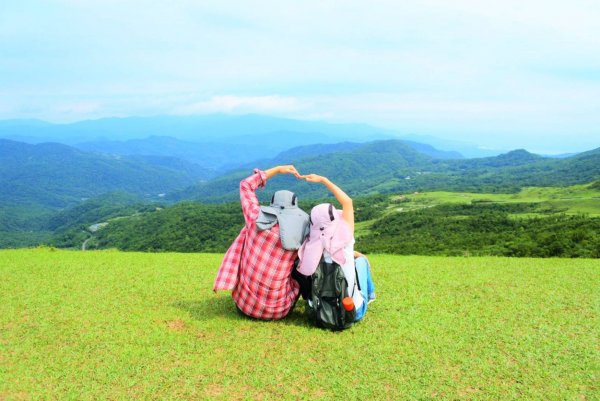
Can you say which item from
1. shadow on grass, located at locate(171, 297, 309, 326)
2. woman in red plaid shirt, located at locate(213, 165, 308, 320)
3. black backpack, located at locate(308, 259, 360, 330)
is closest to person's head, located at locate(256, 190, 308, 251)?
woman in red plaid shirt, located at locate(213, 165, 308, 320)

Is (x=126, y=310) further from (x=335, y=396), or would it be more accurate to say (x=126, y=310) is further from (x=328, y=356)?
(x=335, y=396)

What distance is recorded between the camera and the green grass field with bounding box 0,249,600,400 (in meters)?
5.37

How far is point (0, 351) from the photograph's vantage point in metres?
6.32

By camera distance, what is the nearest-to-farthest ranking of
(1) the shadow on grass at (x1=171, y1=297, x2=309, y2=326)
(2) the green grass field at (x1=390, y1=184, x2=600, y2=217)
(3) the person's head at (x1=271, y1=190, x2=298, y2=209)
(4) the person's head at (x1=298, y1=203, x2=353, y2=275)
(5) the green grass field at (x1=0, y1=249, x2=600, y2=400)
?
1. (5) the green grass field at (x1=0, y1=249, x2=600, y2=400)
2. (4) the person's head at (x1=298, y1=203, x2=353, y2=275)
3. (3) the person's head at (x1=271, y1=190, x2=298, y2=209)
4. (1) the shadow on grass at (x1=171, y1=297, x2=309, y2=326)
5. (2) the green grass field at (x1=390, y1=184, x2=600, y2=217)

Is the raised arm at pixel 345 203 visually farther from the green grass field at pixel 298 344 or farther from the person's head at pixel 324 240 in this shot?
the green grass field at pixel 298 344

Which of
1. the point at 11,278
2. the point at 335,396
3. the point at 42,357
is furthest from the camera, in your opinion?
the point at 11,278

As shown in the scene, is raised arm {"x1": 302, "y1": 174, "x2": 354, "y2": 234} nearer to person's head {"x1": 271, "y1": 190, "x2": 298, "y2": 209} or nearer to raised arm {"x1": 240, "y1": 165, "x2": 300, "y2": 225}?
person's head {"x1": 271, "y1": 190, "x2": 298, "y2": 209}

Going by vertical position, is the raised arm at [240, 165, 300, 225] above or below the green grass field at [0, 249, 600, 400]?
above

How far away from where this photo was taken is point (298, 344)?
258 inches

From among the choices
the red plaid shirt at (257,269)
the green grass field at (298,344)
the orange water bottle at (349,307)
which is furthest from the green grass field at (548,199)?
the red plaid shirt at (257,269)

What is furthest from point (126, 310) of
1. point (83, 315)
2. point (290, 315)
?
point (290, 315)

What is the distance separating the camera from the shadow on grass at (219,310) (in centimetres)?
755

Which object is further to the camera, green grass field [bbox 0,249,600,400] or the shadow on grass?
the shadow on grass

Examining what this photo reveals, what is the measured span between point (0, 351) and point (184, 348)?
8.51ft
